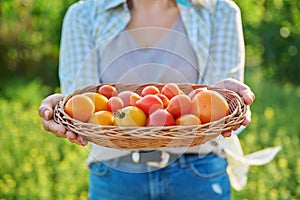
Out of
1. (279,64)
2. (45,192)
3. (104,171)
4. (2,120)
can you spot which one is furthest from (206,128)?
(279,64)

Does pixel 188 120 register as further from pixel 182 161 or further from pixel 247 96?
pixel 182 161

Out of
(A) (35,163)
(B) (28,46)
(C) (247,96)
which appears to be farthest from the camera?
(B) (28,46)

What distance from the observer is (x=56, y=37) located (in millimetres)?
5371

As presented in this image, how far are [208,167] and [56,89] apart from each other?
3.43 m

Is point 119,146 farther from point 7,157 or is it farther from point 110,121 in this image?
point 7,157

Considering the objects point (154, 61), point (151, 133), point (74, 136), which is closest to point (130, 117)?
point (151, 133)

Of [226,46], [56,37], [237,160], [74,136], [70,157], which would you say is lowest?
[56,37]

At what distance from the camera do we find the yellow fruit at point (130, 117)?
1.28 metres

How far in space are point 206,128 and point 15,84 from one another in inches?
175

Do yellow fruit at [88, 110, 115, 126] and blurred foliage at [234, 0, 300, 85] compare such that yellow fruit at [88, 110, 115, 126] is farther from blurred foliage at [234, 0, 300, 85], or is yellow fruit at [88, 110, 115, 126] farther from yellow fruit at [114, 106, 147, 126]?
blurred foliage at [234, 0, 300, 85]

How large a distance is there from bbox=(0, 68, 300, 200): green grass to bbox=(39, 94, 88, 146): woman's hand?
1.55 metres

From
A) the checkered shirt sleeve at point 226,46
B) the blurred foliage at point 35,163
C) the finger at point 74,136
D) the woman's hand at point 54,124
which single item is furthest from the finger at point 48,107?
the blurred foliage at point 35,163

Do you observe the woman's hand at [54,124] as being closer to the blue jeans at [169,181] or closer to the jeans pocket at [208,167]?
the blue jeans at [169,181]

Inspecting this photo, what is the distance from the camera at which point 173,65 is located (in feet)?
5.64
